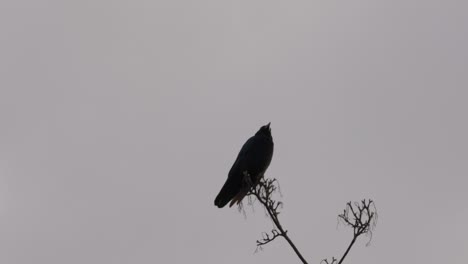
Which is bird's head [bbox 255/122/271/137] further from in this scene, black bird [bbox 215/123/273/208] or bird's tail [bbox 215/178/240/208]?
bird's tail [bbox 215/178/240/208]

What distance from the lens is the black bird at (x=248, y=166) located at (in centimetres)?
1088

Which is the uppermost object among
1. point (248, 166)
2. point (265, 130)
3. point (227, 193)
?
point (265, 130)

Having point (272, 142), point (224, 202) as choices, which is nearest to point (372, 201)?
point (224, 202)

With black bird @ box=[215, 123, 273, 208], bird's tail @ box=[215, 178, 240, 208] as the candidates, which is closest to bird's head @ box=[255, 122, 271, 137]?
black bird @ box=[215, 123, 273, 208]

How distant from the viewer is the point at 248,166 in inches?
448

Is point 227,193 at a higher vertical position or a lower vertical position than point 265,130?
lower

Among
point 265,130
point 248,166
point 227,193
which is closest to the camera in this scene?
point 227,193

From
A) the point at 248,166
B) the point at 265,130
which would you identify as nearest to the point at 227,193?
the point at 248,166

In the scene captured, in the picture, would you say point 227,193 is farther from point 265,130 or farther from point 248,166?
point 265,130

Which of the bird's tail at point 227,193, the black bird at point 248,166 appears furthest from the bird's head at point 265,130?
the bird's tail at point 227,193

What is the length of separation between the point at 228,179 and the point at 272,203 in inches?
143

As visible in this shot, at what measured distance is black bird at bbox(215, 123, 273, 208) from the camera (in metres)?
10.9

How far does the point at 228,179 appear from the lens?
1108 centimetres

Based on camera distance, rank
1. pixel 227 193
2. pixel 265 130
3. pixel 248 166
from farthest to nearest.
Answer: pixel 265 130, pixel 248 166, pixel 227 193
